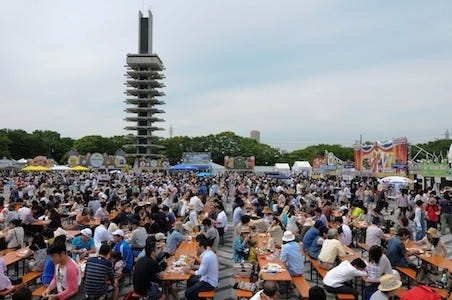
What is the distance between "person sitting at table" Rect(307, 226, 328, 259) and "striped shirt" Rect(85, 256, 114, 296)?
4793 millimetres

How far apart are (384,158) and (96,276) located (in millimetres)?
28820

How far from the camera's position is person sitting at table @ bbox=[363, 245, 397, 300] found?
6.86 meters

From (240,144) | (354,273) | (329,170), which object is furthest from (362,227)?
(240,144)

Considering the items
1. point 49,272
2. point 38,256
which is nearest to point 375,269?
point 49,272

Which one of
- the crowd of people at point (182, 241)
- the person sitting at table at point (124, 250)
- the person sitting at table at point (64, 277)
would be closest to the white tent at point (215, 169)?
the crowd of people at point (182, 241)

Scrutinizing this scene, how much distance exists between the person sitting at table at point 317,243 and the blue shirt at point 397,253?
4.66 ft

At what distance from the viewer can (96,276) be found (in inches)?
255

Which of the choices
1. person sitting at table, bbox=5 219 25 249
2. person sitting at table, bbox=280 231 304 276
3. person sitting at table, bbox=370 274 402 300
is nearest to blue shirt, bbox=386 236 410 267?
person sitting at table, bbox=280 231 304 276

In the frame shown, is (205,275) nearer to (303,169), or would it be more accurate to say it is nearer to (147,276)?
(147,276)

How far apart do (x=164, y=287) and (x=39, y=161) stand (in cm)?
4469

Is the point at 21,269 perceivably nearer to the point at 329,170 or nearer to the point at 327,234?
the point at 327,234

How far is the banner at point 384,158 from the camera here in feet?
95.9

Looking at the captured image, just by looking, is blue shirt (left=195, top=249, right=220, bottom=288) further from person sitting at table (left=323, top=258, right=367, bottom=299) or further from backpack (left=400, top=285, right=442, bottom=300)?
backpack (left=400, top=285, right=442, bottom=300)

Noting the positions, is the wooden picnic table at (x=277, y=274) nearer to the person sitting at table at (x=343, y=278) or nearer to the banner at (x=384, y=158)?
the person sitting at table at (x=343, y=278)
